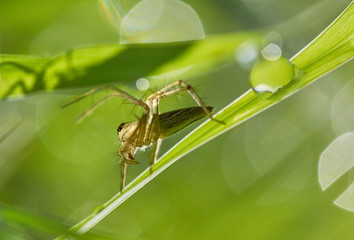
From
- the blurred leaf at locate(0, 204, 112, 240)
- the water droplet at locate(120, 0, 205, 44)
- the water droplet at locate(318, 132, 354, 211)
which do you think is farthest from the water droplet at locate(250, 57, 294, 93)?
the water droplet at locate(120, 0, 205, 44)

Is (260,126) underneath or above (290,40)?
underneath

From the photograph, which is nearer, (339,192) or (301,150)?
(339,192)

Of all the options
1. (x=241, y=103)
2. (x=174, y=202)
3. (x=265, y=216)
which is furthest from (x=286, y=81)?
(x=174, y=202)

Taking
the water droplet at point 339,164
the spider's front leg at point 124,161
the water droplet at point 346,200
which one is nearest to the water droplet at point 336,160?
the water droplet at point 339,164

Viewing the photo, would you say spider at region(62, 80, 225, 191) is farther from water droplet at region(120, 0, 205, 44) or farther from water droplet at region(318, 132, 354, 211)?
water droplet at region(120, 0, 205, 44)

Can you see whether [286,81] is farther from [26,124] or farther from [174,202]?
[26,124]

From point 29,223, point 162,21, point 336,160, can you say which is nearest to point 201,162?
point 336,160

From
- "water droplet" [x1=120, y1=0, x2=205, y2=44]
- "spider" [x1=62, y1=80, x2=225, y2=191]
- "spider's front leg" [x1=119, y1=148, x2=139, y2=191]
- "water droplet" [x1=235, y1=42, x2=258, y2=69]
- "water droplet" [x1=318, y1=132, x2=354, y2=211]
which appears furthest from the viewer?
"water droplet" [x1=120, y1=0, x2=205, y2=44]
